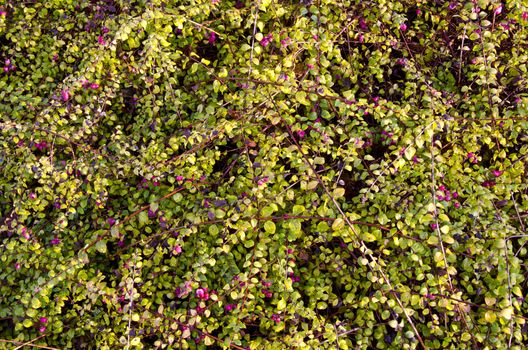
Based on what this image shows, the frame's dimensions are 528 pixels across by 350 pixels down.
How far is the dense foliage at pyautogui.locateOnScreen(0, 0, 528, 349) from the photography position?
1.99m

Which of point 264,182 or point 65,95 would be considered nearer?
point 264,182

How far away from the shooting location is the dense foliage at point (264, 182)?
6.53 ft

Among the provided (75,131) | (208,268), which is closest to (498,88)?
(208,268)

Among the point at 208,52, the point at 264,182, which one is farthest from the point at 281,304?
the point at 208,52

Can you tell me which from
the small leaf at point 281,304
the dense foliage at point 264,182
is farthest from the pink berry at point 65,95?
the small leaf at point 281,304

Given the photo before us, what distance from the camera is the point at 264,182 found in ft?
6.74

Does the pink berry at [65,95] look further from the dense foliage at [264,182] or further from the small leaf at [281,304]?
the small leaf at [281,304]

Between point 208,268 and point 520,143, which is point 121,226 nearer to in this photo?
point 208,268

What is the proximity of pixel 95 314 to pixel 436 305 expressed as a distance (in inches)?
56.7

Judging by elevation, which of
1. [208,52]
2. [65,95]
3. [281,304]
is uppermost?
[208,52]

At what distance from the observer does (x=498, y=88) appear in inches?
98.1

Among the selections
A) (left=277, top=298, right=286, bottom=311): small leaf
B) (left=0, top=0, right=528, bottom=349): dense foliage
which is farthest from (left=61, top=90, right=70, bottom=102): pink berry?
(left=277, top=298, right=286, bottom=311): small leaf

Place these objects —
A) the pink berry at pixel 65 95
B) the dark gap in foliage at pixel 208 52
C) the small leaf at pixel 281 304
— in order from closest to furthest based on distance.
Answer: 1. the small leaf at pixel 281 304
2. the pink berry at pixel 65 95
3. the dark gap in foliage at pixel 208 52

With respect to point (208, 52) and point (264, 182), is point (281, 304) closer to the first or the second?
point (264, 182)
